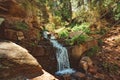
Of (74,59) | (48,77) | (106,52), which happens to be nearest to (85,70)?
(74,59)

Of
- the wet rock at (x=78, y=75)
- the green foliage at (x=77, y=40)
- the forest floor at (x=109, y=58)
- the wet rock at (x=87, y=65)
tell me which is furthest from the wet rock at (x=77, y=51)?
the wet rock at (x=78, y=75)

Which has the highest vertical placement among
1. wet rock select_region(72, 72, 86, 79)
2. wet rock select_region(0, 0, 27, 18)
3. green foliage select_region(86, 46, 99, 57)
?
wet rock select_region(0, 0, 27, 18)

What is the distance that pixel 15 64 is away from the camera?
517 cm

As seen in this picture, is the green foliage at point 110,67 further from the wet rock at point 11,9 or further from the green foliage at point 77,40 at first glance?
the wet rock at point 11,9

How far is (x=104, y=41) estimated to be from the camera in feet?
43.5

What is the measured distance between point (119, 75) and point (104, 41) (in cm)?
375

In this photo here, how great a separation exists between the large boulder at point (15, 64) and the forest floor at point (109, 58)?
15.9 feet

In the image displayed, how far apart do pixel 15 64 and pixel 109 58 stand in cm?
702

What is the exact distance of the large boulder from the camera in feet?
16.3

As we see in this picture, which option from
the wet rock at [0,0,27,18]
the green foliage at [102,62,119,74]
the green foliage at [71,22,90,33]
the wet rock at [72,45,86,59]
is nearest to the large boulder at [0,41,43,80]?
the wet rock at [0,0,27,18]

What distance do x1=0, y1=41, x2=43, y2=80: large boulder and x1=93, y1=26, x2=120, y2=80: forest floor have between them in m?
4.84

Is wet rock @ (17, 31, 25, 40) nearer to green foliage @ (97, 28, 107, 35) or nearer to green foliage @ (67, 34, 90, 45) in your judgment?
green foliage @ (67, 34, 90, 45)

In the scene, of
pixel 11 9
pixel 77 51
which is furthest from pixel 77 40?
pixel 11 9

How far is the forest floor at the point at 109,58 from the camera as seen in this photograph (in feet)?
32.7
